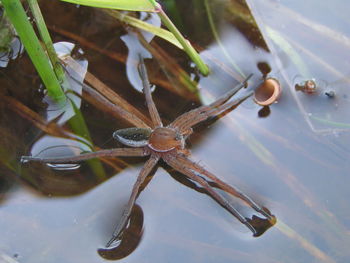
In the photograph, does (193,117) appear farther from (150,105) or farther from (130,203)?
(130,203)

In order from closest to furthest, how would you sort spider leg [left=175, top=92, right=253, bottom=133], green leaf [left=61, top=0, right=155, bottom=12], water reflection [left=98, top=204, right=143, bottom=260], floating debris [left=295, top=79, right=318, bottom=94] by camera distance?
green leaf [left=61, top=0, right=155, bottom=12] < water reflection [left=98, top=204, right=143, bottom=260] < spider leg [left=175, top=92, right=253, bottom=133] < floating debris [left=295, top=79, right=318, bottom=94]

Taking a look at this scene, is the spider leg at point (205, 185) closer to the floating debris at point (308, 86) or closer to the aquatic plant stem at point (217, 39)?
the aquatic plant stem at point (217, 39)

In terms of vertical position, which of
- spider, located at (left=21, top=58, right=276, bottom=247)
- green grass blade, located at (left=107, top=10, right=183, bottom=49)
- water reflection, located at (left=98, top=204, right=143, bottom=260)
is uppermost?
green grass blade, located at (left=107, top=10, right=183, bottom=49)

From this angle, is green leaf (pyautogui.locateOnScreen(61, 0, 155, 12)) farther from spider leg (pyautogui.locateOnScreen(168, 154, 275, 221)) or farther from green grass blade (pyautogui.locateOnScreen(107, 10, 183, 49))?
spider leg (pyautogui.locateOnScreen(168, 154, 275, 221))

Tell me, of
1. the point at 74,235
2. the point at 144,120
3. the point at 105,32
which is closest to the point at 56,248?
the point at 74,235

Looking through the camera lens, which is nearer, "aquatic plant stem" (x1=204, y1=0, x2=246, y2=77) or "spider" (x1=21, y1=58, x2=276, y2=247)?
"spider" (x1=21, y1=58, x2=276, y2=247)

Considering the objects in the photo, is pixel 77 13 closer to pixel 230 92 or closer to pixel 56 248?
pixel 230 92

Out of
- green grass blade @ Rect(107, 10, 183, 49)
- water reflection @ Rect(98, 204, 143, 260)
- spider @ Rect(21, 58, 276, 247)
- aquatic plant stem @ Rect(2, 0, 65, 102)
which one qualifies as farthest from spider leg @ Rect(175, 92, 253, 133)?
aquatic plant stem @ Rect(2, 0, 65, 102)
